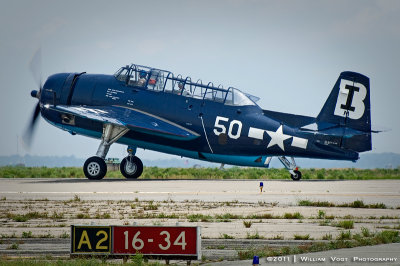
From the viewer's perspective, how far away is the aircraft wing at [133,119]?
119 feet

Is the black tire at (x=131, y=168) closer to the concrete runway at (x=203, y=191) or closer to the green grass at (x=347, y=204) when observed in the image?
the concrete runway at (x=203, y=191)

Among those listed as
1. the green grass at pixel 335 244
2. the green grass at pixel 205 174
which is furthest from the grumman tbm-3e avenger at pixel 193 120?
the green grass at pixel 335 244

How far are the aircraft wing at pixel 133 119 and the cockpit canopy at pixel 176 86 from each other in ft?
5.07

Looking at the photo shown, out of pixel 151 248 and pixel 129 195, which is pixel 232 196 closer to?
pixel 129 195

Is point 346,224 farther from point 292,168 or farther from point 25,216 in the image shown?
point 292,168

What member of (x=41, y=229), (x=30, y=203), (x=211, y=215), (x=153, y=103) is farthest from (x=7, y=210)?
(x=153, y=103)

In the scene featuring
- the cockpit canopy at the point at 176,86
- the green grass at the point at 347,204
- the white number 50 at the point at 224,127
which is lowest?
the green grass at the point at 347,204

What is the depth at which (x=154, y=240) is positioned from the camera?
43.4 ft

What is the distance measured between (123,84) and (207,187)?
28.1ft

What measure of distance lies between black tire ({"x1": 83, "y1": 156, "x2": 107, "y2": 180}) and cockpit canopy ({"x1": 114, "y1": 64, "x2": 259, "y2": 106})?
4383 mm

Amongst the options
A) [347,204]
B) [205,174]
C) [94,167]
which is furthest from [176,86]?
[347,204]

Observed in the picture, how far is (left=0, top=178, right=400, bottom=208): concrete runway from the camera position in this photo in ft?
87.2

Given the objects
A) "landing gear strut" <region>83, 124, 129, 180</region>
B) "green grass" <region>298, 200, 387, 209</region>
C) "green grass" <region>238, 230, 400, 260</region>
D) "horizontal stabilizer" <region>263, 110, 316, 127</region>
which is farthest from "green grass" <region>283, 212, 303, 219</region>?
"landing gear strut" <region>83, 124, 129, 180</region>

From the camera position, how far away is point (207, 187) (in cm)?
3291
